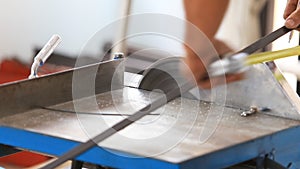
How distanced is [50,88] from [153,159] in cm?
43

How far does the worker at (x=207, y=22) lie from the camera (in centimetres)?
125

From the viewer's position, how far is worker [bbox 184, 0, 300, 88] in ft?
4.09

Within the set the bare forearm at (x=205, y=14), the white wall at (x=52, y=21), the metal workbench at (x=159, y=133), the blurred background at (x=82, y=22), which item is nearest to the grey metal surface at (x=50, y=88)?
the metal workbench at (x=159, y=133)

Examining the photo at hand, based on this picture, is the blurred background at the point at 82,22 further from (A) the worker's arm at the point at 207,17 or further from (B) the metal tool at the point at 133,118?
(B) the metal tool at the point at 133,118

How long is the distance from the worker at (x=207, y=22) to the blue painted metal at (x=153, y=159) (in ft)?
0.53

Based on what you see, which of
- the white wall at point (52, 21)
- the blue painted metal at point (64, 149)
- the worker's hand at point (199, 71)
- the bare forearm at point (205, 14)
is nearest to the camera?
the blue painted metal at point (64, 149)

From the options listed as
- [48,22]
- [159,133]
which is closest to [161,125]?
[159,133]

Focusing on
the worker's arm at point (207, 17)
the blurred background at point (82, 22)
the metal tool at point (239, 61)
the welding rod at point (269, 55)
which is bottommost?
the metal tool at point (239, 61)

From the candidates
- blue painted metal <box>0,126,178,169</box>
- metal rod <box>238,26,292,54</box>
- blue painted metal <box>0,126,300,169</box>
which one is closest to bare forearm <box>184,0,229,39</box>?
metal rod <box>238,26,292,54</box>

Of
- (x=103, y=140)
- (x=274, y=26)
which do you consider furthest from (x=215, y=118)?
(x=274, y=26)

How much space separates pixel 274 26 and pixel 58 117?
5.57ft

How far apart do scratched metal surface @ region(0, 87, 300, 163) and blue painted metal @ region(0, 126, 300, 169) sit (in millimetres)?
11

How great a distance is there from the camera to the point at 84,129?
4.15ft

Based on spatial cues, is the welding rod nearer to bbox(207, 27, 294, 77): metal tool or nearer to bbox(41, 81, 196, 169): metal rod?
bbox(207, 27, 294, 77): metal tool
